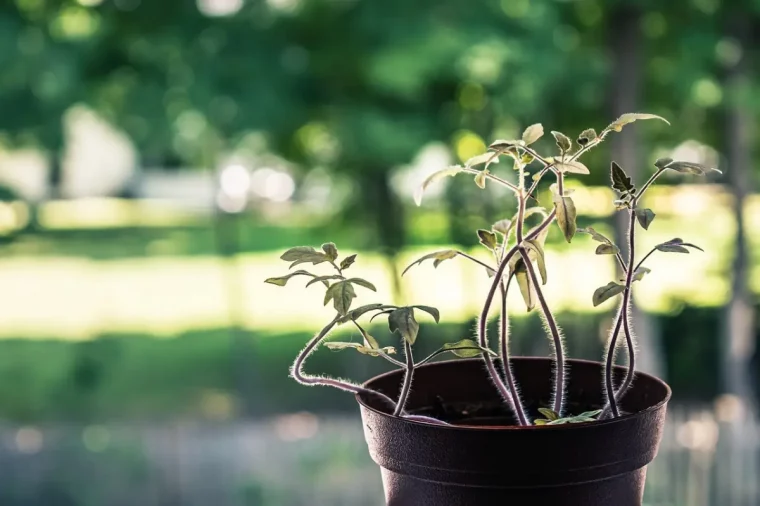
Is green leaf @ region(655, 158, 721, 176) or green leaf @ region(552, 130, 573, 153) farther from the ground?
green leaf @ region(552, 130, 573, 153)

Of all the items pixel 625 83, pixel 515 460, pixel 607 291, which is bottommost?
pixel 515 460

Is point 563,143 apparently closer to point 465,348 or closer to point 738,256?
point 465,348

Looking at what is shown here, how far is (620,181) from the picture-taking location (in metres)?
0.65

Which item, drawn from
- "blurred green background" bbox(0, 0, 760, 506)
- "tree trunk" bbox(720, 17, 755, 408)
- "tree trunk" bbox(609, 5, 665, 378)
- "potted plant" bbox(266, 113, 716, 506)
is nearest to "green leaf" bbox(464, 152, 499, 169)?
"potted plant" bbox(266, 113, 716, 506)

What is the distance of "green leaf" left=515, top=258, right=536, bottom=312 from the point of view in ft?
2.19

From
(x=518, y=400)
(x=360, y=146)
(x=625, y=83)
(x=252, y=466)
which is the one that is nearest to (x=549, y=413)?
(x=518, y=400)

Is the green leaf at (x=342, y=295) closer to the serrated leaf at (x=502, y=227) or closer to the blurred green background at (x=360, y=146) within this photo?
the serrated leaf at (x=502, y=227)

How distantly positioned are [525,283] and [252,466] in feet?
8.27

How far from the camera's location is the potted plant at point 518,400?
1.86 feet

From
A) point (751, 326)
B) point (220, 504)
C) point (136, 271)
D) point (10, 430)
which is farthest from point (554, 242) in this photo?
point (136, 271)

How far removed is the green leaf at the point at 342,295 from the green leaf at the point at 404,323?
37 mm

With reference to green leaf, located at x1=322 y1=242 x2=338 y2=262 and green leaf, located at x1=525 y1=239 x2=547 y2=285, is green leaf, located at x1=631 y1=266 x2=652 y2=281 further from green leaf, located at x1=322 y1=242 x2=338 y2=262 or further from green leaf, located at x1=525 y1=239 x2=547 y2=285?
green leaf, located at x1=322 y1=242 x2=338 y2=262

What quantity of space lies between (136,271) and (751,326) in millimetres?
7830

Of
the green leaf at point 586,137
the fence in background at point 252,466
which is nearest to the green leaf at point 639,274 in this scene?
the green leaf at point 586,137
